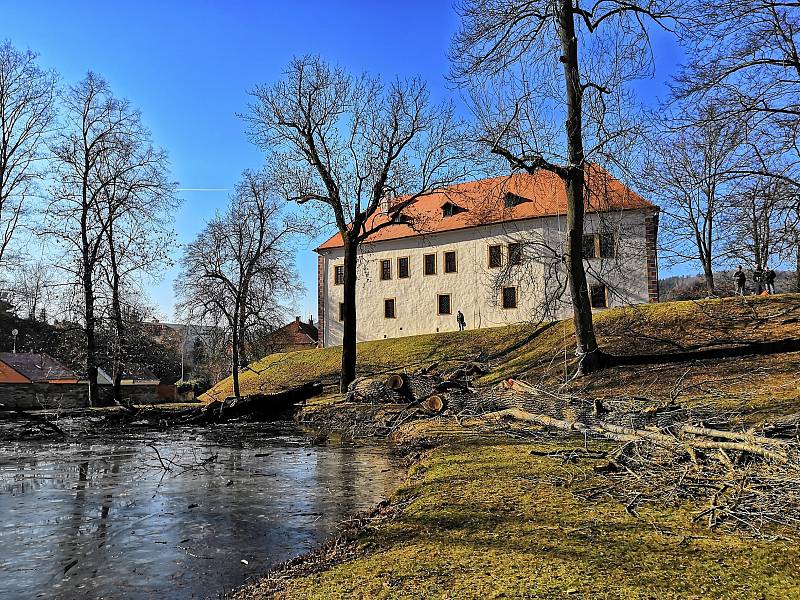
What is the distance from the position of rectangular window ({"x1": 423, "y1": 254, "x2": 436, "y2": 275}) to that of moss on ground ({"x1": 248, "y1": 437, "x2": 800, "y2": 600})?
37.3 metres

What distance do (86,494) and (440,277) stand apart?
35.7 meters

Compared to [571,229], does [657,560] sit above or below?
below

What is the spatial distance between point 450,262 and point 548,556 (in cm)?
3886

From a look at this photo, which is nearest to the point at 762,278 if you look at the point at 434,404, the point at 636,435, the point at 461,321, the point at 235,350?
the point at 461,321

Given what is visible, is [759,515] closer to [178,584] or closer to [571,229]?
[178,584]

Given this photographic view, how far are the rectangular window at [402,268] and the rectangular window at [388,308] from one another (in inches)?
71.4

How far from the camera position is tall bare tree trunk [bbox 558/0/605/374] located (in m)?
18.0

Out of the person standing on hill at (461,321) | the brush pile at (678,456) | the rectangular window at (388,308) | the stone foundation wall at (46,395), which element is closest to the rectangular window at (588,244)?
the brush pile at (678,456)

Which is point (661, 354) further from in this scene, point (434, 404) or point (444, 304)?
point (444, 304)

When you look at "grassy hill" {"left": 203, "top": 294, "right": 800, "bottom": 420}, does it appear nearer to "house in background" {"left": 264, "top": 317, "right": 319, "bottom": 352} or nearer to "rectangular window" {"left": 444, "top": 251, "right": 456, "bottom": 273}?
"rectangular window" {"left": 444, "top": 251, "right": 456, "bottom": 273}

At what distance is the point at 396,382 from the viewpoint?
1797cm

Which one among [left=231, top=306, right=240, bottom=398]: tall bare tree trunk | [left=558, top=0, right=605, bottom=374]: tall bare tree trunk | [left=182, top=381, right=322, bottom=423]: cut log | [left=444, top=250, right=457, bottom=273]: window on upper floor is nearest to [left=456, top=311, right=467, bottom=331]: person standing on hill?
[left=444, top=250, right=457, bottom=273]: window on upper floor

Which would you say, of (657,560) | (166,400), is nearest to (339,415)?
(657,560)

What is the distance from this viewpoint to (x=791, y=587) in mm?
3779
